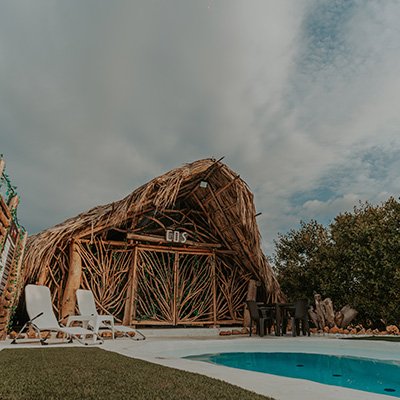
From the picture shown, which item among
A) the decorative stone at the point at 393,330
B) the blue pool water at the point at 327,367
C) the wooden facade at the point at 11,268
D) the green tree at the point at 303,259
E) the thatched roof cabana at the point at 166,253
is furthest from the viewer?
the green tree at the point at 303,259

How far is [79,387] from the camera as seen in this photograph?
6.11 feet

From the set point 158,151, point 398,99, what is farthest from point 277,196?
point 398,99

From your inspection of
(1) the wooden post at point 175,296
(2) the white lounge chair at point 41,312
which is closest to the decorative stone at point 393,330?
(1) the wooden post at point 175,296

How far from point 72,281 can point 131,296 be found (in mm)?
1451

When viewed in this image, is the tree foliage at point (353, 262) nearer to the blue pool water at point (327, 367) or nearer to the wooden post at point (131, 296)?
the blue pool water at point (327, 367)

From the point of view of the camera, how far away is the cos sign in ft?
28.1

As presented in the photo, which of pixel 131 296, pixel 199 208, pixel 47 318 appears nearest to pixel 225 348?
pixel 47 318

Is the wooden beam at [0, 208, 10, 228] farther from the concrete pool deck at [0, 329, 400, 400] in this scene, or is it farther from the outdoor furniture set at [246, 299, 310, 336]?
the outdoor furniture set at [246, 299, 310, 336]

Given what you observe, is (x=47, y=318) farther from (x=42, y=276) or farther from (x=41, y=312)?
(x=42, y=276)

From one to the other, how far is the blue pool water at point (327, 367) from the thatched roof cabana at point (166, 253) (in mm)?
3440

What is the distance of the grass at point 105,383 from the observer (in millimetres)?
1678

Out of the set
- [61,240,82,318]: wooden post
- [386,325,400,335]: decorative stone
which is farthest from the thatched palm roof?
[386,325,400,335]: decorative stone

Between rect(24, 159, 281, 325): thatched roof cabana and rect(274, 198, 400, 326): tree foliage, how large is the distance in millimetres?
1239

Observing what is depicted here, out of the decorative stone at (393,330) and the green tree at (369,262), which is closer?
the decorative stone at (393,330)
